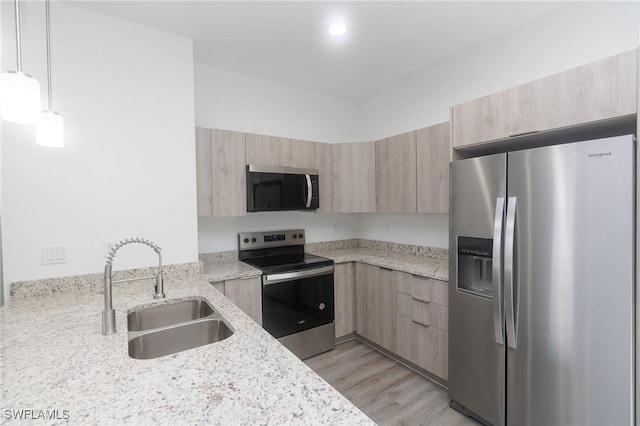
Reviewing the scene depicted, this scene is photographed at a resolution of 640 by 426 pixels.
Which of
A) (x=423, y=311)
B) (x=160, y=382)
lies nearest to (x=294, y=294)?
(x=423, y=311)

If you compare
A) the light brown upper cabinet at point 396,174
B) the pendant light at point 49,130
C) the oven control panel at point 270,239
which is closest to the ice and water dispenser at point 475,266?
the light brown upper cabinet at point 396,174

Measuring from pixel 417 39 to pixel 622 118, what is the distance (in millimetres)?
1516

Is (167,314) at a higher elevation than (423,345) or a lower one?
higher

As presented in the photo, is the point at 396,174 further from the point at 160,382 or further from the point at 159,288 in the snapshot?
the point at 160,382

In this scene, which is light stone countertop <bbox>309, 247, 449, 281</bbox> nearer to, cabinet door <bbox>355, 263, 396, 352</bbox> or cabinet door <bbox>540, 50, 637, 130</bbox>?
cabinet door <bbox>355, 263, 396, 352</bbox>

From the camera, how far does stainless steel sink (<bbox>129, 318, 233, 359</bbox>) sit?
1277mm

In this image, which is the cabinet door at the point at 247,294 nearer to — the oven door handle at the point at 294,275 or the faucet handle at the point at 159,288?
the oven door handle at the point at 294,275

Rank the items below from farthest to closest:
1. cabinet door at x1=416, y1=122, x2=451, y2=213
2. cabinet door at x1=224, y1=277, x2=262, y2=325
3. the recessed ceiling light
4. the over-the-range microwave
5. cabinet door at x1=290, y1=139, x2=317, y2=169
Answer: cabinet door at x1=290, y1=139, x2=317, y2=169
the over-the-range microwave
cabinet door at x1=416, y1=122, x2=451, y2=213
cabinet door at x1=224, y1=277, x2=262, y2=325
the recessed ceiling light

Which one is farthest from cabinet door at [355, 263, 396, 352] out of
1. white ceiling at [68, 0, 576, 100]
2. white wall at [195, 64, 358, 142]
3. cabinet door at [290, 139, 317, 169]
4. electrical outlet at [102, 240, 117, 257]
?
electrical outlet at [102, 240, 117, 257]

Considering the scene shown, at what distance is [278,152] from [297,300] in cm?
143

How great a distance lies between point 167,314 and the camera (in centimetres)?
159

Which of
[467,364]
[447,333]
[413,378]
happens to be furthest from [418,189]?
[413,378]

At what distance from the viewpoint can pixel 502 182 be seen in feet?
5.35

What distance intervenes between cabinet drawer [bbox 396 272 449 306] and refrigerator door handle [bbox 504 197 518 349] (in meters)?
0.53
